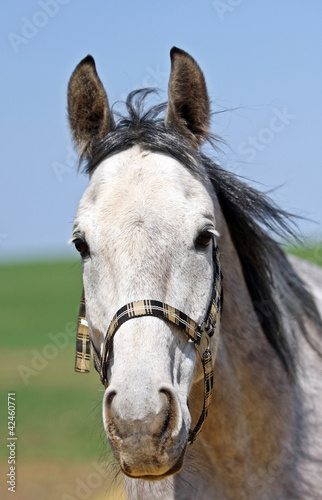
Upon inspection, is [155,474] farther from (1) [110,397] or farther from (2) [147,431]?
(1) [110,397]

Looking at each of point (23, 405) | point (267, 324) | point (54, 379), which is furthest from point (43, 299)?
point (267, 324)

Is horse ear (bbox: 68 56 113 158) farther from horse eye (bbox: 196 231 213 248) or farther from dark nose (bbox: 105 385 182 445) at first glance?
dark nose (bbox: 105 385 182 445)

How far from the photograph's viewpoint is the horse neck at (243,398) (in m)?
3.21

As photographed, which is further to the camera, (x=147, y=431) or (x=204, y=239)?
(x=204, y=239)

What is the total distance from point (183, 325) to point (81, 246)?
2.14 ft

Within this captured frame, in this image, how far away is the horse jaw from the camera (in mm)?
2391

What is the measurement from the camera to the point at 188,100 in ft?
10.9

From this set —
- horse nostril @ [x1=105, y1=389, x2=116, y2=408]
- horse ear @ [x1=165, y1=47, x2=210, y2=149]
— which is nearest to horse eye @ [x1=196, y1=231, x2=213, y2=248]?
horse ear @ [x1=165, y1=47, x2=210, y2=149]

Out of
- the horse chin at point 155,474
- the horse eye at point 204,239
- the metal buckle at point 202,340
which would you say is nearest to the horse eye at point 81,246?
the horse eye at point 204,239

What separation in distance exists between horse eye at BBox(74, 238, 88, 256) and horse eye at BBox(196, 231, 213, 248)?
540 millimetres

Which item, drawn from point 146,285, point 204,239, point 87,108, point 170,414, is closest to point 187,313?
point 146,285

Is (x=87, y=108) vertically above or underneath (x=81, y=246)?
above

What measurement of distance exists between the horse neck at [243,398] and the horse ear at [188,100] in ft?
1.91

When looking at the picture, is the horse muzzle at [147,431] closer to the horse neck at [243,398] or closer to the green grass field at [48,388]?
the horse neck at [243,398]
